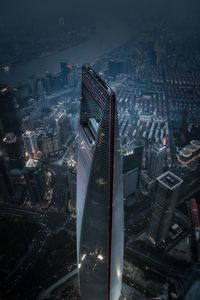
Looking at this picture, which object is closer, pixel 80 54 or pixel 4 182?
pixel 4 182

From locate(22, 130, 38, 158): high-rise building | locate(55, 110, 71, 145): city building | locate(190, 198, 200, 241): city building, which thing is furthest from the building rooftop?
locate(55, 110, 71, 145): city building

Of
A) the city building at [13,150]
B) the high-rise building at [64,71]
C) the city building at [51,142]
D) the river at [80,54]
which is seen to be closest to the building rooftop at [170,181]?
the city building at [13,150]

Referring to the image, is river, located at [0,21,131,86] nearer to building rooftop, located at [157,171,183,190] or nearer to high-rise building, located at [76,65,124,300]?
building rooftop, located at [157,171,183,190]

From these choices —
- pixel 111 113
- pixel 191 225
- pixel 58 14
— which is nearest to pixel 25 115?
pixel 191 225

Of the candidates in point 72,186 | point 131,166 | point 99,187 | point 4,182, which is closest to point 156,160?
point 131,166

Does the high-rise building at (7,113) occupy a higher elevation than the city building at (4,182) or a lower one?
higher

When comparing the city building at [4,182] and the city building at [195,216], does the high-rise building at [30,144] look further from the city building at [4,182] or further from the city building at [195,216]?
the city building at [195,216]

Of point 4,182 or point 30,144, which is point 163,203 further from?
point 30,144
